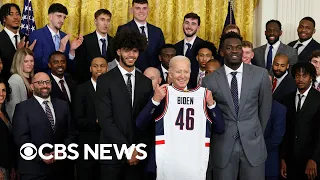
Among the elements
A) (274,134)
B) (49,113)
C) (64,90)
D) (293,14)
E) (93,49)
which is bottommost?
(274,134)

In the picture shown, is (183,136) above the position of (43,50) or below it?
below

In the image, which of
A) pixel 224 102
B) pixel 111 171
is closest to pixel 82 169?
pixel 111 171

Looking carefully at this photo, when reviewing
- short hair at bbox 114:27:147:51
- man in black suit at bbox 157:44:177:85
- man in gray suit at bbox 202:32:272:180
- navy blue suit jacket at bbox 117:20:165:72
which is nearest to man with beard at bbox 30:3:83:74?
navy blue suit jacket at bbox 117:20:165:72

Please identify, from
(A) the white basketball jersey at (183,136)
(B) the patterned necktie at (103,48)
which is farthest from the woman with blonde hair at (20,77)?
(A) the white basketball jersey at (183,136)

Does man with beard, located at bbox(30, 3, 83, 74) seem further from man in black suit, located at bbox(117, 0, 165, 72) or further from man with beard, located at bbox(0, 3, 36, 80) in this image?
man in black suit, located at bbox(117, 0, 165, 72)

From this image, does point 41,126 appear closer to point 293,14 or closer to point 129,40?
point 129,40

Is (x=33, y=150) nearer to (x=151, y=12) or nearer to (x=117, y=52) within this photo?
(x=117, y=52)

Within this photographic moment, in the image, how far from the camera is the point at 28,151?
4.52m

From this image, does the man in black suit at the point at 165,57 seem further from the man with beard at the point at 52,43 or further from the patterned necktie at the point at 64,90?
the patterned necktie at the point at 64,90

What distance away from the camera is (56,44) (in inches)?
228

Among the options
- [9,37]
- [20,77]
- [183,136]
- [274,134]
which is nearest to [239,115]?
[183,136]

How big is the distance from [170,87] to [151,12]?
3.11 m

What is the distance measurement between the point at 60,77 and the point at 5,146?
1.03m

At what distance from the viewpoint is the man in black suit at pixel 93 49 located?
577 centimetres
